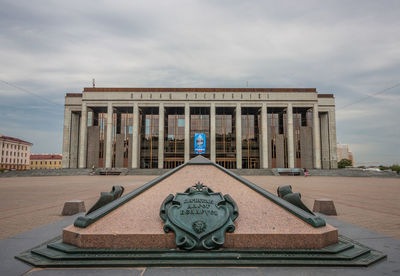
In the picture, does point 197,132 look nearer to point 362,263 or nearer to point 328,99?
point 328,99

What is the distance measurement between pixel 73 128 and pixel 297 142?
41.1 m

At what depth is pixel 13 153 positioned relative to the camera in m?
86.4

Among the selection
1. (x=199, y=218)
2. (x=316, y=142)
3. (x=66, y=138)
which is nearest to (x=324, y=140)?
(x=316, y=142)

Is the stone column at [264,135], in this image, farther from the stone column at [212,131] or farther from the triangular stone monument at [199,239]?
the triangular stone monument at [199,239]

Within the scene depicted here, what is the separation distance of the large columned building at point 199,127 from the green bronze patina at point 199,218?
3947 centimetres

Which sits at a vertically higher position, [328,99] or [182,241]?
[328,99]

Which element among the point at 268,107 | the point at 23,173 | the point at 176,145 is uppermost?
the point at 268,107

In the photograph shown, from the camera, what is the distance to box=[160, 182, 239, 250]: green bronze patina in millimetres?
3293

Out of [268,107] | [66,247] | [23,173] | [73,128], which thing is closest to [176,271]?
[66,247]

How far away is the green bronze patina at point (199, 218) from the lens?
3.29m

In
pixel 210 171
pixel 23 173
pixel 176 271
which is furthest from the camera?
pixel 23 173

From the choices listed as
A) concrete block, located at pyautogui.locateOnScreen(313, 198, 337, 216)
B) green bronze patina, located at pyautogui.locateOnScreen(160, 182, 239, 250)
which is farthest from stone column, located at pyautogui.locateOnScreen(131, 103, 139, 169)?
green bronze patina, located at pyautogui.locateOnScreen(160, 182, 239, 250)

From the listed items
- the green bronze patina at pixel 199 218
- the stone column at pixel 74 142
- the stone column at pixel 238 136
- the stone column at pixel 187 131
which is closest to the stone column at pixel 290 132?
the stone column at pixel 238 136

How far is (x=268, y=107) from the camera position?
148ft
